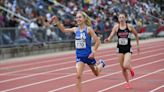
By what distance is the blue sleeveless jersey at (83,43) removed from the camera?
1058 centimetres

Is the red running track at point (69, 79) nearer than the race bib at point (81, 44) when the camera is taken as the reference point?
No

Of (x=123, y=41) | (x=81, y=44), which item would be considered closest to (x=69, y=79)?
(x=123, y=41)

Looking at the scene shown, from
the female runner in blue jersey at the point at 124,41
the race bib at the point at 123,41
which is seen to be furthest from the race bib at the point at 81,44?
the race bib at the point at 123,41

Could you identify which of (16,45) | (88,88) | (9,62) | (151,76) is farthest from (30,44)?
(88,88)

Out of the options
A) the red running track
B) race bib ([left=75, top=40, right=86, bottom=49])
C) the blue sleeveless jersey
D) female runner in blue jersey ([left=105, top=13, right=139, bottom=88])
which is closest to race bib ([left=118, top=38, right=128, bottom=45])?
female runner in blue jersey ([left=105, top=13, right=139, bottom=88])

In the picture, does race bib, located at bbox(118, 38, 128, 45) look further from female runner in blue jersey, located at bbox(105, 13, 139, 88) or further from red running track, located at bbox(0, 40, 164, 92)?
red running track, located at bbox(0, 40, 164, 92)

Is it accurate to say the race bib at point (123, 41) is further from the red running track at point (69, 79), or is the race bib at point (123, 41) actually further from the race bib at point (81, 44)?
the race bib at point (81, 44)

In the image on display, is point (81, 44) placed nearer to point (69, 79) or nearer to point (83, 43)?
point (83, 43)

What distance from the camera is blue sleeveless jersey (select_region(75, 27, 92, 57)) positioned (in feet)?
34.7

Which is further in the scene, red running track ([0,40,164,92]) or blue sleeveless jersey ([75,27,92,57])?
red running track ([0,40,164,92])

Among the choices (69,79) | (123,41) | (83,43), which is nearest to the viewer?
(83,43)

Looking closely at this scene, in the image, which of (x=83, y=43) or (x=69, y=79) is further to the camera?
(x=69, y=79)

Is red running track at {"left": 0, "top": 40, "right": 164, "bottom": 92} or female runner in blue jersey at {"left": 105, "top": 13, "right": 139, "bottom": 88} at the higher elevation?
female runner in blue jersey at {"left": 105, "top": 13, "right": 139, "bottom": 88}

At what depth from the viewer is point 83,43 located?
34.6 ft
